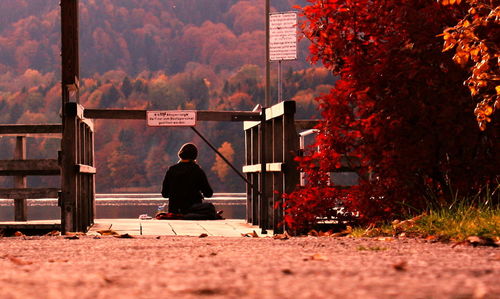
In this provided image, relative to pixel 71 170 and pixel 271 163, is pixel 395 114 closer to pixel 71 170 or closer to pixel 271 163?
pixel 271 163

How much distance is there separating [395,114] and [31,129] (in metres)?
5.80

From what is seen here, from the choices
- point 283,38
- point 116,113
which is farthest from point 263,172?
point 283,38

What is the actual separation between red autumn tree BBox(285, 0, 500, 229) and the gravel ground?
7.64ft

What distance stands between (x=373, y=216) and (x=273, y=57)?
17.1 ft

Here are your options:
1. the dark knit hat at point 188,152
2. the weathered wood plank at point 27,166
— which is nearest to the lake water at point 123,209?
the dark knit hat at point 188,152

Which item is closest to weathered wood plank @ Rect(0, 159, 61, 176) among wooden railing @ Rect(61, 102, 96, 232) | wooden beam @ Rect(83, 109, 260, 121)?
wooden beam @ Rect(83, 109, 260, 121)

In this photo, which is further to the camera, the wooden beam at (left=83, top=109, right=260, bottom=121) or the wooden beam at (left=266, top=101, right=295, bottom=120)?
the wooden beam at (left=83, top=109, right=260, bottom=121)

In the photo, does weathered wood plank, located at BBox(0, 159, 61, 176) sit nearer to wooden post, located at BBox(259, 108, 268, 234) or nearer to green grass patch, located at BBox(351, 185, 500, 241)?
wooden post, located at BBox(259, 108, 268, 234)

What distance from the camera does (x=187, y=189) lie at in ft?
44.2

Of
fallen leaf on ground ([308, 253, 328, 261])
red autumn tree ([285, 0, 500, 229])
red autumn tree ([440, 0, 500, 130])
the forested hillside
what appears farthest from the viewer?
the forested hillside

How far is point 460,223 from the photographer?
7492 millimetres

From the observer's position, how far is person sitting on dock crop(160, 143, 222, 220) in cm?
1344

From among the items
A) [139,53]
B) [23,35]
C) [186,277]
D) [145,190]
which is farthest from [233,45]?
[186,277]

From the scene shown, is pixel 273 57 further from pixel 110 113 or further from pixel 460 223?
pixel 460 223
